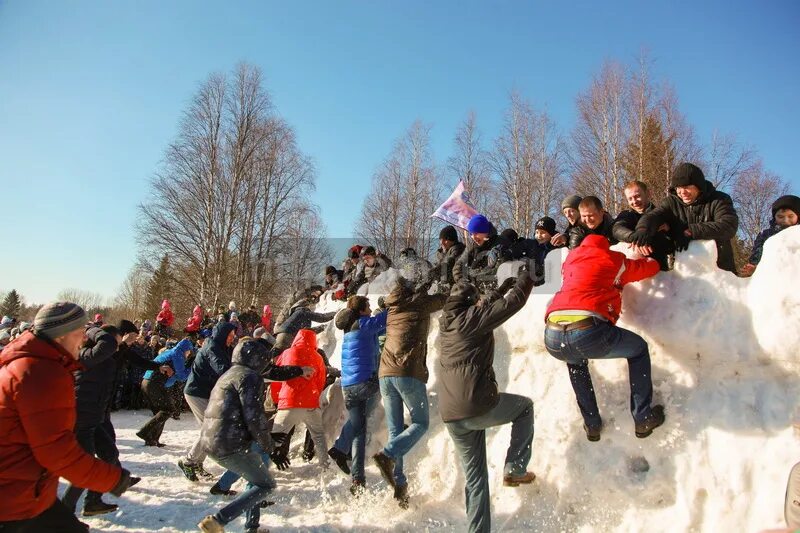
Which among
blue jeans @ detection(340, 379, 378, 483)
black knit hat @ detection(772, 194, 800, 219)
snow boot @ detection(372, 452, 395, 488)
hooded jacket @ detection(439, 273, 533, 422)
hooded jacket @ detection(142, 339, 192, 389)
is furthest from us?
hooded jacket @ detection(142, 339, 192, 389)

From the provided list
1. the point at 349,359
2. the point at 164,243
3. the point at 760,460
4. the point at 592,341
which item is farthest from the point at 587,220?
the point at 164,243

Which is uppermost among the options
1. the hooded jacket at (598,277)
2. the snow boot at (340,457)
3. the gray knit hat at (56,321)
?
the hooded jacket at (598,277)

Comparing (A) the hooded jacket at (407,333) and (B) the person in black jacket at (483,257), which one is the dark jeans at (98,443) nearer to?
(A) the hooded jacket at (407,333)

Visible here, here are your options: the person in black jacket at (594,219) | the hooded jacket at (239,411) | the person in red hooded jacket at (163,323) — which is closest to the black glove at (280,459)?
the hooded jacket at (239,411)

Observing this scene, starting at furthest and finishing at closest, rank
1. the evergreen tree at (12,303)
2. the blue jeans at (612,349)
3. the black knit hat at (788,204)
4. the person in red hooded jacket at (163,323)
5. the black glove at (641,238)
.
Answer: the evergreen tree at (12,303) → the person in red hooded jacket at (163,323) → the black knit hat at (788,204) → the black glove at (641,238) → the blue jeans at (612,349)

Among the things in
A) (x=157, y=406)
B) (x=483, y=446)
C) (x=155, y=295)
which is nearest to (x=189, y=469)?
(x=157, y=406)

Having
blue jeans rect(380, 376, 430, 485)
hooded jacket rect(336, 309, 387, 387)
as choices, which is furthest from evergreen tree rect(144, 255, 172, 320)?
blue jeans rect(380, 376, 430, 485)

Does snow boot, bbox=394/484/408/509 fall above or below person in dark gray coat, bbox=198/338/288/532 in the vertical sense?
below

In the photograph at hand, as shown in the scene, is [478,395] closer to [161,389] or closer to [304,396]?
[304,396]

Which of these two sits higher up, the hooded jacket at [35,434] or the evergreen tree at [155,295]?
the evergreen tree at [155,295]

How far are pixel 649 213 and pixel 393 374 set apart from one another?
2.79m

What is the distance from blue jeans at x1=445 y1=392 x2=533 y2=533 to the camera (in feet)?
12.1

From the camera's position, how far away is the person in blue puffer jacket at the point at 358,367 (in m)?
5.25

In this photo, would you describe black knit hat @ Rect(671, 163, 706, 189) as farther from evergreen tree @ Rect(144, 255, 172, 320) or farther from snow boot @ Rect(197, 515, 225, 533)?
evergreen tree @ Rect(144, 255, 172, 320)
